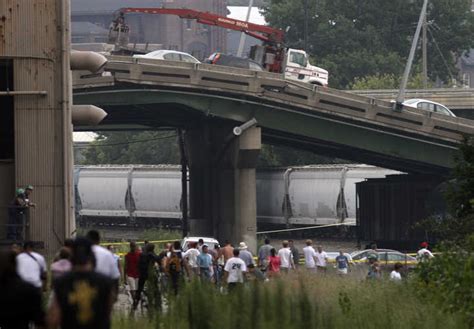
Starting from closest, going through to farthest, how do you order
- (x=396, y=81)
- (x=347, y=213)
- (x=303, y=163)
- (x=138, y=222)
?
(x=347, y=213) → (x=138, y=222) → (x=303, y=163) → (x=396, y=81)

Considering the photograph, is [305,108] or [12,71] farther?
[305,108]

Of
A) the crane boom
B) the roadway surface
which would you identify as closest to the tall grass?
the roadway surface

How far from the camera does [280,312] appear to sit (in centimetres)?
1756

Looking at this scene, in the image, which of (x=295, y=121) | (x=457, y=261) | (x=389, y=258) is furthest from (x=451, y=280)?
(x=295, y=121)

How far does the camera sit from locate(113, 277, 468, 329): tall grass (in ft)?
57.4

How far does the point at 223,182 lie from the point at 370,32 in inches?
2175

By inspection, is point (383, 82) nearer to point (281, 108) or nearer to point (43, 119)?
point (281, 108)

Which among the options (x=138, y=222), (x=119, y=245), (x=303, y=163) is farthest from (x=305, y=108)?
(x=303, y=163)

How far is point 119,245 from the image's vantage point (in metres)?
51.1

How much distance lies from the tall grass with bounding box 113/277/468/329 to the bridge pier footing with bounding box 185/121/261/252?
40747 mm

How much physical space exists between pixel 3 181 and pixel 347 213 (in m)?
40.0

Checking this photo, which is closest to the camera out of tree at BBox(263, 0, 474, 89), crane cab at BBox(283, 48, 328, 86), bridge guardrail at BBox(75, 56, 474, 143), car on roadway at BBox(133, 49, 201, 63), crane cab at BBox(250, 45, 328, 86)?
bridge guardrail at BBox(75, 56, 474, 143)

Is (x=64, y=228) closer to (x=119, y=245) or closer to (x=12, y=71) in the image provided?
(x=12, y=71)

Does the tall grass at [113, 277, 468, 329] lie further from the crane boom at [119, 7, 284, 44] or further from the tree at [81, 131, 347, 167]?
the tree at [81, 131, 347, 167]
